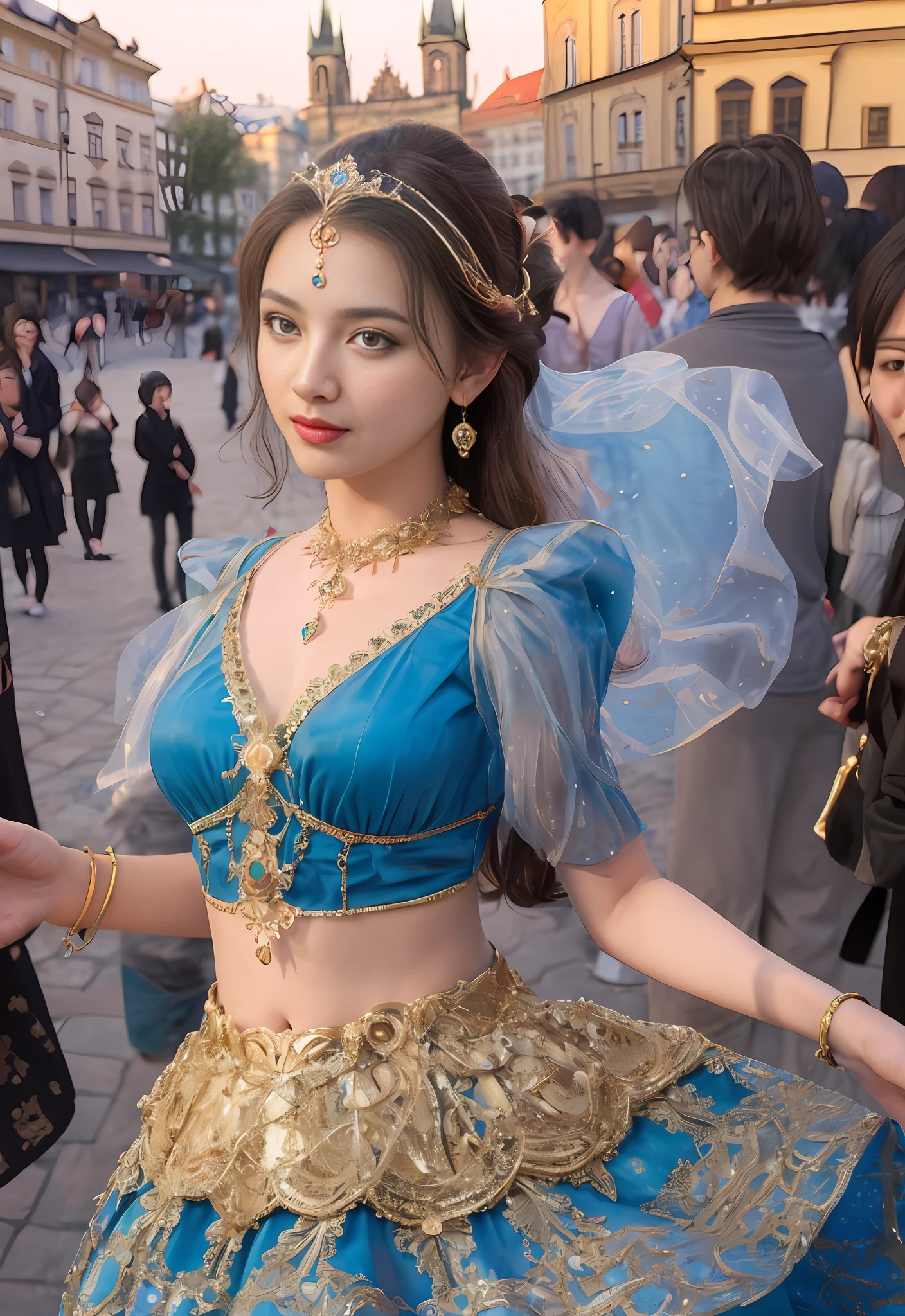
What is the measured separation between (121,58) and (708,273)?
4.37 feet

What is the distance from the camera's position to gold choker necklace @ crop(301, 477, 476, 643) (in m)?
1.29

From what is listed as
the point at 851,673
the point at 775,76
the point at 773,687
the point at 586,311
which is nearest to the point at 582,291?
the point at 586,311

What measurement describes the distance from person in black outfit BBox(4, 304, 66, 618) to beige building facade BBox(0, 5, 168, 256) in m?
0.20

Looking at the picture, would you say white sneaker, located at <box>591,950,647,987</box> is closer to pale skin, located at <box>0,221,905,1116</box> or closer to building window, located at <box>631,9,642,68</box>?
pale skin, located at <box>0,221,905,1116</box>

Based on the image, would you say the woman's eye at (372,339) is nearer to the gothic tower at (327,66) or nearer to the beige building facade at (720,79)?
the gothic tower at (327,66)

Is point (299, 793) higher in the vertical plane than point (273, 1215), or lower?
higher

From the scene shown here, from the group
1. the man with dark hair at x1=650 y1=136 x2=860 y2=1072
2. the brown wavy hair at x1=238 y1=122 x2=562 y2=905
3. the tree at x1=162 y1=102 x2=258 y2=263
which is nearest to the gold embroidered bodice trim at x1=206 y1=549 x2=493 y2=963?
the brown wavy hair at x1=238 y1=122 x2=562 y2=905

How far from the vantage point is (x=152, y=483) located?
8.89 feet

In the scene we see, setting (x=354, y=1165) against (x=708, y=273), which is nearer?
(x=354, y=1165)

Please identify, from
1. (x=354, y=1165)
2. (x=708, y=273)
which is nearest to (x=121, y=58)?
(x=708, y=273)

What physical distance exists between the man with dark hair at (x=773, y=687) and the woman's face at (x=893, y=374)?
2.04 feet

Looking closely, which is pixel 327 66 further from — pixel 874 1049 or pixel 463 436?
pixel 874 1049

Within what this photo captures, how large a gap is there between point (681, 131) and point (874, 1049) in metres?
2.18

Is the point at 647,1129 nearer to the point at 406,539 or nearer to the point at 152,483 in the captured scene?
the point at 406,539
